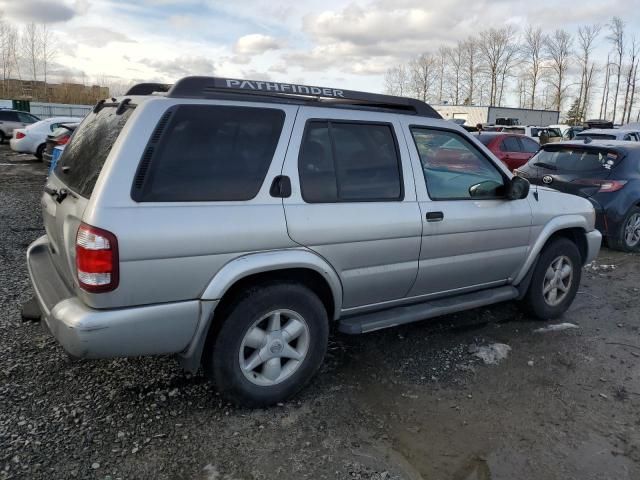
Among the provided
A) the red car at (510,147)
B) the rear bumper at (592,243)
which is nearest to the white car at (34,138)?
the red car at (510,147)

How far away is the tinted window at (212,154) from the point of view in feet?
9.02

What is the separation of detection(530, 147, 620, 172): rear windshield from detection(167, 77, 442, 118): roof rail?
4700 mm

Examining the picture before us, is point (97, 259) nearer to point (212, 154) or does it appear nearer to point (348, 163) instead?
point (212, 154)

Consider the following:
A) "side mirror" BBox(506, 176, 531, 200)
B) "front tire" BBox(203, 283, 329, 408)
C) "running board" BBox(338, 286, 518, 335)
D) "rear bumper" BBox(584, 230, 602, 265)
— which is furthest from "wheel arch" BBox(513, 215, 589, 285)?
"front tire" BBox(203, 283, 329, 408)

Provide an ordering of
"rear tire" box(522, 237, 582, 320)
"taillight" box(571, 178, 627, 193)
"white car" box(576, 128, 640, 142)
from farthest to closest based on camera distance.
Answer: "white car" box(576, 128, 640, 142), "taillight" box(571, 178, 627, 193), "rear tire" box(522, 237, 582, 320)

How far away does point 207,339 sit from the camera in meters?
3.02

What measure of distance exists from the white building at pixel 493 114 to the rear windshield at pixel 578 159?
1383 inches

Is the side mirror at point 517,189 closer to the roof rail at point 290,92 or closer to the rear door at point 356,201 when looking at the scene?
the roof rail at point 290,92

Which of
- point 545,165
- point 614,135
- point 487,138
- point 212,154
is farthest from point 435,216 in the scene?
point 614,135

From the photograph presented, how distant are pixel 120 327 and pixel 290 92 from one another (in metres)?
1.75

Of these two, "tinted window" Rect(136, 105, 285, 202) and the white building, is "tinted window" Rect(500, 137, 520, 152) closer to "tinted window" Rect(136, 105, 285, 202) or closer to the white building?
"tinted window" Rect(136, 105, 285, 202)

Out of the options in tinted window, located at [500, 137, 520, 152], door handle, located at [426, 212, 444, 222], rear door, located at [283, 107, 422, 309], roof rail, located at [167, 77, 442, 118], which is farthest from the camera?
tinted window, located at [500, 137, 520, 152]

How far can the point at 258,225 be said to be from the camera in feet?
9.59

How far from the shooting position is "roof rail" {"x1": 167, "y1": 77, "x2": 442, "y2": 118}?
9.70 feet
